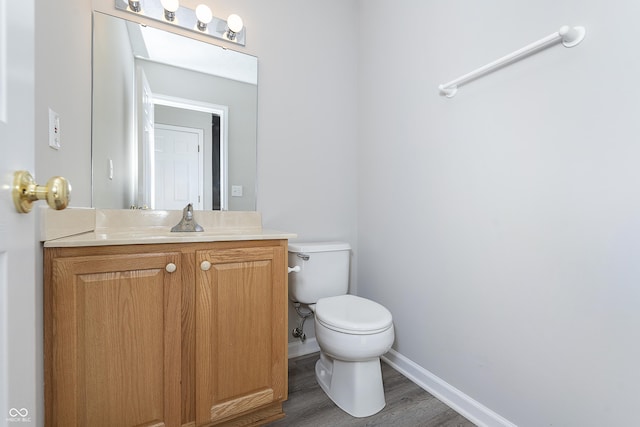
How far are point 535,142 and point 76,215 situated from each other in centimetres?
Answer: 180

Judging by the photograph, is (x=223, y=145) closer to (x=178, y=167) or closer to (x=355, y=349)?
(x=178, y=167)

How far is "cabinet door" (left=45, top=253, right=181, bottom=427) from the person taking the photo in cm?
90

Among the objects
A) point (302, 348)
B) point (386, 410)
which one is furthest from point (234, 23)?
point (386, 410)

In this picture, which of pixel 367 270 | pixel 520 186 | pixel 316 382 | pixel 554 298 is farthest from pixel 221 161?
pixel 554 298

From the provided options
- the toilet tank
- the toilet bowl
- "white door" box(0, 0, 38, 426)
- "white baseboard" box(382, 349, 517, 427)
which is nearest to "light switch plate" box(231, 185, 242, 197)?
the toilet tank

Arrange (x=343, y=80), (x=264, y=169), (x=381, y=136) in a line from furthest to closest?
1. (x=343, y=80)
2. (x=381, y=136)
3. (x=264, y=169)

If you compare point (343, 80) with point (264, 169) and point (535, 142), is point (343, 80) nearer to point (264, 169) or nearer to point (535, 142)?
point (264, 169)

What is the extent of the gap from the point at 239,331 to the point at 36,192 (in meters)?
0.94

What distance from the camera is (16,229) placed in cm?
Result: 41

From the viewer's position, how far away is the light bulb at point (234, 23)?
1.62 metres

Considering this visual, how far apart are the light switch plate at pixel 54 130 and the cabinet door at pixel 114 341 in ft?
1.23

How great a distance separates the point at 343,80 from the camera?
2.08 m

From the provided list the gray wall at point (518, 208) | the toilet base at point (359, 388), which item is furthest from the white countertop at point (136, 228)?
the gray wall at point (518, 208)

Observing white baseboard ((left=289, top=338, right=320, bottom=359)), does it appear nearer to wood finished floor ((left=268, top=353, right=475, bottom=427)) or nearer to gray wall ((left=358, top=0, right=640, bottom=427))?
wood finished floor ((left=268, top=353, right=475, bottom=427))
